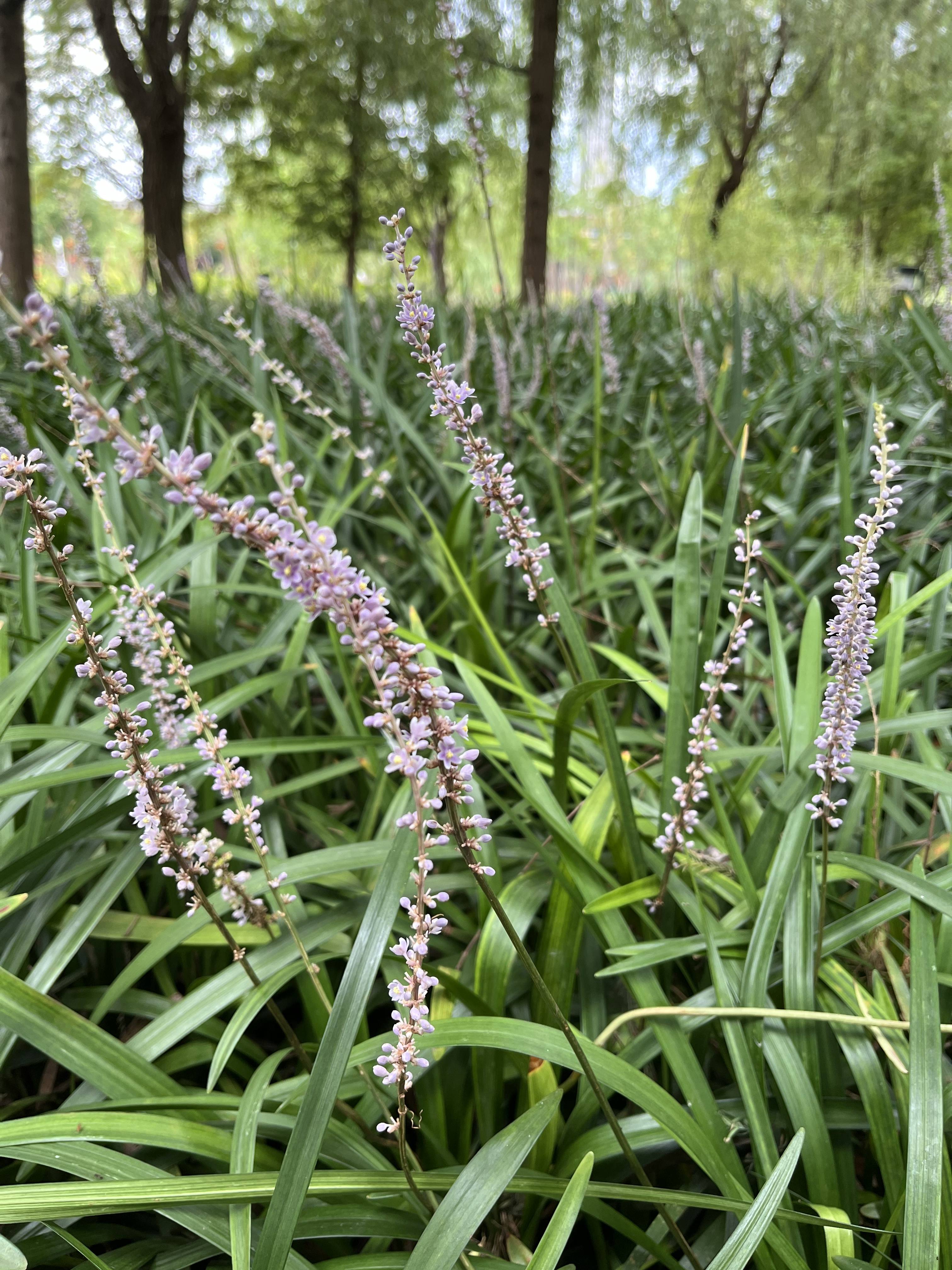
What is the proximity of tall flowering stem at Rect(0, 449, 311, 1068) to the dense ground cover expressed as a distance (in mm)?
132

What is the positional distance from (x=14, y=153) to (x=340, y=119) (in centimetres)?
1360

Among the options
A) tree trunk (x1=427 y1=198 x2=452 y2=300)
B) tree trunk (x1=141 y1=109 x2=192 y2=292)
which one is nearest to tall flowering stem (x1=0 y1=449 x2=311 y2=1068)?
tree trunk (x1=427 y1=198 x2=452 y2=300)

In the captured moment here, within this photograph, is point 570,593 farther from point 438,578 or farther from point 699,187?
point 699,187

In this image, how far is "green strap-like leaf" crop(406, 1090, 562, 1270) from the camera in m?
0.83

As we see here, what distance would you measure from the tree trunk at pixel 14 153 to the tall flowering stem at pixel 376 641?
32.3ft

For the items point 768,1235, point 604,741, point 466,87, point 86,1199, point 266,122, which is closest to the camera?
point 86,1199

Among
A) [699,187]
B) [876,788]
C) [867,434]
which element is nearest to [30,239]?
[867,434]

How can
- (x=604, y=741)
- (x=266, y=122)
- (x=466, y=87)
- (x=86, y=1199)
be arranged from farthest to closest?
(x=266, y=122), (x=466, y=87), (x=604, y=741), (x=86, y=1199)

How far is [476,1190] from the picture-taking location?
884mm

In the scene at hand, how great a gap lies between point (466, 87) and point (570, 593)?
4.69 ft

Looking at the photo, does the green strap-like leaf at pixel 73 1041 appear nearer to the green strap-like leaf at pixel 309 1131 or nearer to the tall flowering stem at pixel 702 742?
the green strap-like leaf at pixel 309 1131

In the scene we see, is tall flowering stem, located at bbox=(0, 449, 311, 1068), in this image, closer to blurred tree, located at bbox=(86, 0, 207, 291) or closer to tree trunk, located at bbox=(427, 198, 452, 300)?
tree trunk, located at bbox=(427, 198, 452, 300)

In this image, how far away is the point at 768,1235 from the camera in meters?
0.93

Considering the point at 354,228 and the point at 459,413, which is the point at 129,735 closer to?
the point at 459,413
